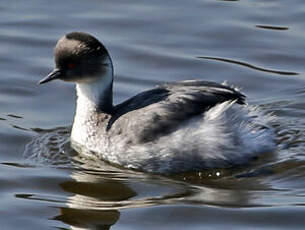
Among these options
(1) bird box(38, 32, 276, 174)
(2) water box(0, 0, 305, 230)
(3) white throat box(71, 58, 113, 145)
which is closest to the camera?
(2) water box(0, 0, 305, 230)

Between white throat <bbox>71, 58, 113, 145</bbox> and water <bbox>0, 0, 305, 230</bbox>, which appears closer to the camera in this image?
water <bbox>0, 0, 305, 230</bbox>

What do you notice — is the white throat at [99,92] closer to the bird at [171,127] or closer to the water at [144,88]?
the bird at [171,127]

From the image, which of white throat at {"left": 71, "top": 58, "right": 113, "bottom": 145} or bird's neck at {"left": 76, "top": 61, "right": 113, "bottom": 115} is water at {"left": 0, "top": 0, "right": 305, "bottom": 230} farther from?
bird's neck at {"left": 76, "top": 61, "right": 113, "bottom": 115}

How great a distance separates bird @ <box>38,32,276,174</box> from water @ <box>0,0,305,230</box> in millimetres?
123

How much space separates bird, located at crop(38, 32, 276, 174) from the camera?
29.3 feet

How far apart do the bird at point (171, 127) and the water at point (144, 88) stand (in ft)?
0.40

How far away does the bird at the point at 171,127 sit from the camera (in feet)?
29.3

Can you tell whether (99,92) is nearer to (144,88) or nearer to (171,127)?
(171,127)

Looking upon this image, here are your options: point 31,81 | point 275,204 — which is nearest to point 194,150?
point 275,204

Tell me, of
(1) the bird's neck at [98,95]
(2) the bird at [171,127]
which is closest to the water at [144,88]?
(2) the bird at [171,127]

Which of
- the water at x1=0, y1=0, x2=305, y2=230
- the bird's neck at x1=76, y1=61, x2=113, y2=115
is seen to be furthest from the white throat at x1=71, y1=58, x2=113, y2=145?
the water at x1=0, y1=0, x2=305, y2=230

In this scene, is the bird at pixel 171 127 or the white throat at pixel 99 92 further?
the white throat at pixel 99 92

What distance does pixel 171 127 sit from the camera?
8914mm

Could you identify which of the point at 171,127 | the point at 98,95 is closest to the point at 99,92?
the point at 98,95
